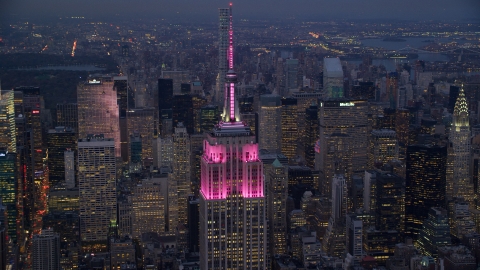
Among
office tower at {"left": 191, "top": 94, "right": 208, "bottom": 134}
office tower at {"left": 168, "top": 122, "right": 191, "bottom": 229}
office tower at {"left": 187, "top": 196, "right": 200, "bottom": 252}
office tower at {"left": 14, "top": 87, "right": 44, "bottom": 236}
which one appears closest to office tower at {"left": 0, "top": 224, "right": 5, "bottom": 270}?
office tower at {"left": 14, "top": 87, "right": 44, "bottom": 236}

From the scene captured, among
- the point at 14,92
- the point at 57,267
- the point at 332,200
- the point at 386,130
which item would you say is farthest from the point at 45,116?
the point at 386,130

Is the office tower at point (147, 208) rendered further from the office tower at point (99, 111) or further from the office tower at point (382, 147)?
the office tower at point (382, 147)

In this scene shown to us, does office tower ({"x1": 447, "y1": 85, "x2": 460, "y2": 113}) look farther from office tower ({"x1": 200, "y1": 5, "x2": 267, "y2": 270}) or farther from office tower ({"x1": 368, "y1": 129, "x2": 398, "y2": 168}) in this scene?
office tower ({"x1": 200, "y1": 5, "x2": 267, "y2": 270})

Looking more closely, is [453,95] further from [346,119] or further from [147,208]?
[147,208]

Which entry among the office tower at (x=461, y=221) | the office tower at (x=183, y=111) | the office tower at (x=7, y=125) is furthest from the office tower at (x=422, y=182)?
the office tower at (x=7, y=125)

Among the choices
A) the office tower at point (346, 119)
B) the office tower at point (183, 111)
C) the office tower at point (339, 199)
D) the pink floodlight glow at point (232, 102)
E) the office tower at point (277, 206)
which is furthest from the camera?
the office tower at point (346, 119)

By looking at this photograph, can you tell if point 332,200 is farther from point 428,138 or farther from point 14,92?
point 14,92
